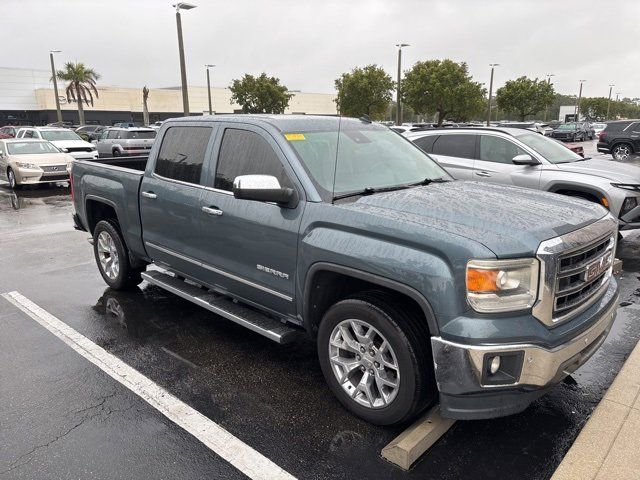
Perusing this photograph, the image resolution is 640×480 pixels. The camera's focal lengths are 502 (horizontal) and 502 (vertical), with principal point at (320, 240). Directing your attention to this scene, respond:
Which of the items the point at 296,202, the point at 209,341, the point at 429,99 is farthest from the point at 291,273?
the point at 429,99

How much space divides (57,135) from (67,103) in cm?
5429

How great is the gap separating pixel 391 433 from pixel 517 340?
41.0 inches

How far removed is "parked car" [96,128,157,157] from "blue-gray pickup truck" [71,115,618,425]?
63.3 ft

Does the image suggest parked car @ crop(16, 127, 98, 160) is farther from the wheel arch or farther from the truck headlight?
the truck headlight

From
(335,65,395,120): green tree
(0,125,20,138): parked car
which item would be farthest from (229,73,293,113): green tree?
(0,125,20,138): parked car

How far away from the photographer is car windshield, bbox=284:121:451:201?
3.59 metres

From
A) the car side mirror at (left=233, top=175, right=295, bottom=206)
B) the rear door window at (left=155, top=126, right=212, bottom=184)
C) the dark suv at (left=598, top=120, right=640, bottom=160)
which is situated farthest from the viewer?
the dark suv at (left=598, top=120, right=640, bottom=160)

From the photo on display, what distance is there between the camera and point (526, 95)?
49375 mm

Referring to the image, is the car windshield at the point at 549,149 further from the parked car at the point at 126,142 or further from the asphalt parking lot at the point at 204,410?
the parked car at the point at 126,142

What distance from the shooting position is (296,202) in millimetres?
3410

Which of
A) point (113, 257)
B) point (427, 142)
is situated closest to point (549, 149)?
point (427, 142)

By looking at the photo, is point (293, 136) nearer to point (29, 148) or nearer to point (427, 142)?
point (427, 142)

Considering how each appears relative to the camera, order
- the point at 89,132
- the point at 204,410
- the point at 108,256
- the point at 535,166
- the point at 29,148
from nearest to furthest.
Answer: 1. the point at 204,410
2. the point at 108,256
3. the point at 535,166
4. the point at 29,148
5. the point at 89,132

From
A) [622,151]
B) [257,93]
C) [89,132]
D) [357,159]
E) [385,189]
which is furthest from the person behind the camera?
[257,93]
